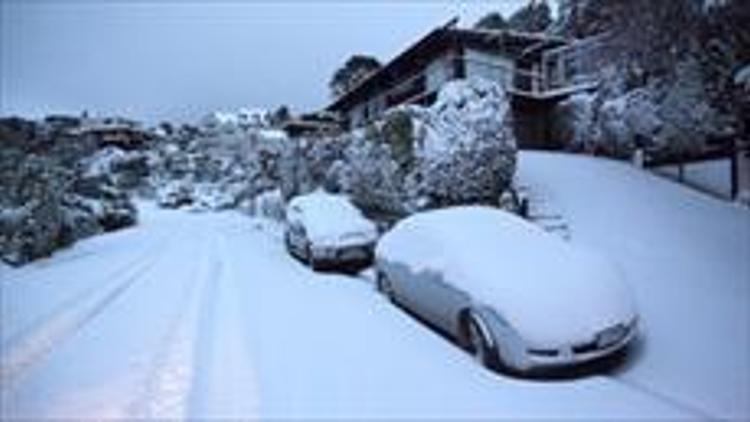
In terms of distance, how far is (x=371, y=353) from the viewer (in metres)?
8.41

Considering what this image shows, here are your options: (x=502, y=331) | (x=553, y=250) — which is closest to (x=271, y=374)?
(x=502, y=331)

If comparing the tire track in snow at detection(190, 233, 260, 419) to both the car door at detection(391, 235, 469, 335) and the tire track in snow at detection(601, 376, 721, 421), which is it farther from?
the tire track in snow at detection(601, 376, 721, 421)

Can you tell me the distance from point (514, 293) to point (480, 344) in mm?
638

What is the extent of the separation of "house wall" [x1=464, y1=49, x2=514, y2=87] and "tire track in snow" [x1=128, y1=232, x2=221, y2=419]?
17.2 m

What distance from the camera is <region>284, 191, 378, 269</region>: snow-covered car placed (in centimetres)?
1543

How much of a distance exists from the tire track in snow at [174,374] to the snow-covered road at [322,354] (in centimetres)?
2

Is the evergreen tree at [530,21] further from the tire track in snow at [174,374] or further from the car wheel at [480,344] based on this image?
the car wheel at [480,344]

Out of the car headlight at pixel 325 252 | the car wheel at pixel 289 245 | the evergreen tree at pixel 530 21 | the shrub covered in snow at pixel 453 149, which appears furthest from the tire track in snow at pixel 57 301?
the evergreen tree at pixel 530 21

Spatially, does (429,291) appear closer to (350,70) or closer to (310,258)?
(310,258)

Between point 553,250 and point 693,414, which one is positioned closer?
point 693,414

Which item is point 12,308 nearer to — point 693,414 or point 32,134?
point 693,414

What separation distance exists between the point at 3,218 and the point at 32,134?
559cm

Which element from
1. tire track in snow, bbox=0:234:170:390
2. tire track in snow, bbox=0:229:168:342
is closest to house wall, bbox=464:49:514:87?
tire track in snow, bbox=0:229:168:342

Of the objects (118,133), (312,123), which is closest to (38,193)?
(312,123)
